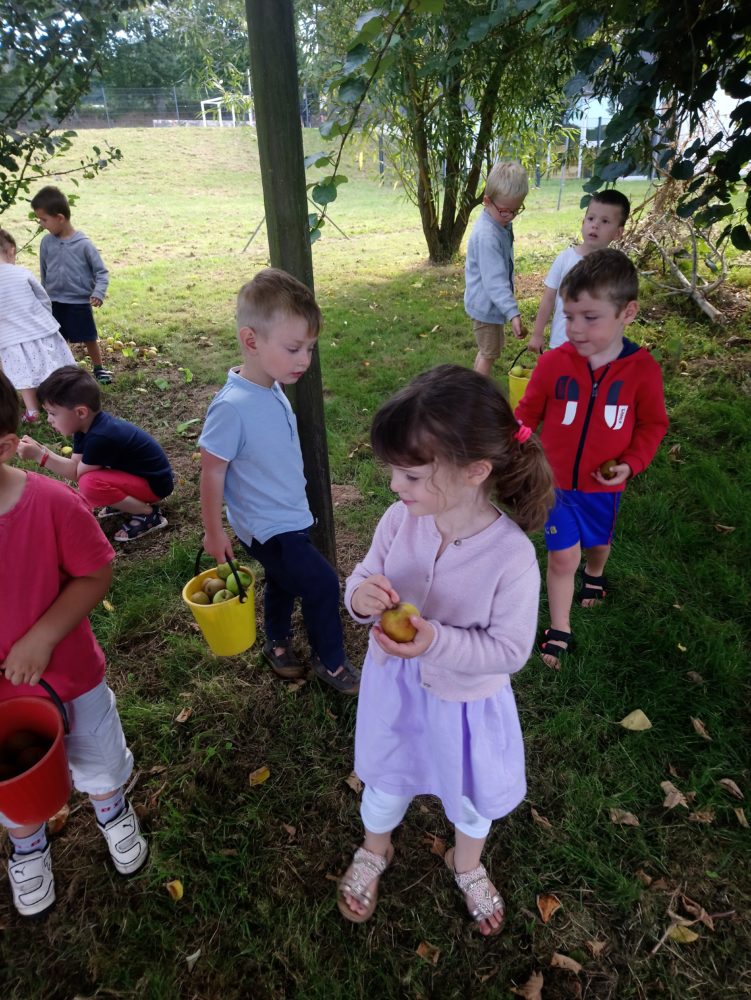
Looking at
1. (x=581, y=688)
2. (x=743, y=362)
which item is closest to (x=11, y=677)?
(x=581, y=688)

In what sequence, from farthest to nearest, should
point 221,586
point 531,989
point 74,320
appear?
point 74,320, point 221,586, point 531,989

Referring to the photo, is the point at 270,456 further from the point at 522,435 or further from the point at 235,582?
the point at 522,435

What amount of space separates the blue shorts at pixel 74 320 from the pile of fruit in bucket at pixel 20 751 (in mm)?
5241

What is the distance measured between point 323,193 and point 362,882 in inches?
84.4

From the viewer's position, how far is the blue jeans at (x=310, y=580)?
7.32 feet

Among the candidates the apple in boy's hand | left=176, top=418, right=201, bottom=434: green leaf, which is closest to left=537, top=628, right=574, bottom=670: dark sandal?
the apple in boy's hand

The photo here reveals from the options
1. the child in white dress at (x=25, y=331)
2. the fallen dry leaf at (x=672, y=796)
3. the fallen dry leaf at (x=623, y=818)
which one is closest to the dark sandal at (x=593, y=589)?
the fallen dry leaf at (x=672, y=796)

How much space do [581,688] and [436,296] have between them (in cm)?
654

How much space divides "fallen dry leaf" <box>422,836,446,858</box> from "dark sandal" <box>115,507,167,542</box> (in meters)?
2.49

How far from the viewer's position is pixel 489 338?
190 inches

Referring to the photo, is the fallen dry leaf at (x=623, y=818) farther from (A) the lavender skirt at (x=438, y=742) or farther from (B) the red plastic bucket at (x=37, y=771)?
(B) the red plastic bucket at (x=37, y=771)

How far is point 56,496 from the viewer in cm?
160

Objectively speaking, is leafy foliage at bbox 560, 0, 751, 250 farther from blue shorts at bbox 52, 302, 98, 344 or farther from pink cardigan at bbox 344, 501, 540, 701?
blue shorts at bbox 52, 302, 98, 344

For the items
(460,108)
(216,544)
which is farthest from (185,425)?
(460,108)
